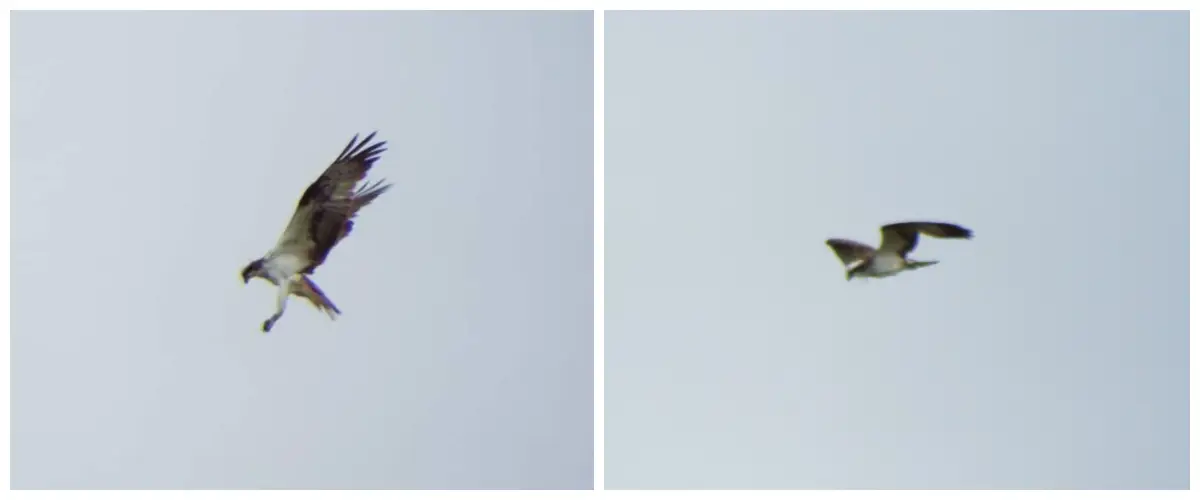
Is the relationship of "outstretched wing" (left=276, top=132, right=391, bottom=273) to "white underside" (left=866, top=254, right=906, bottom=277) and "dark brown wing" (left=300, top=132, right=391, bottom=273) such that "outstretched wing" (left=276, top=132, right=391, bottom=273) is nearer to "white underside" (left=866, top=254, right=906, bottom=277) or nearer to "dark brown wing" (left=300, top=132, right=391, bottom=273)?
"dark brown wing" (left=300, top=132, right=391, bottom=273)

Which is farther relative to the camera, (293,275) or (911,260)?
(911,260)

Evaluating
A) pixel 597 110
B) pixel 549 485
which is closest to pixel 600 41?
pixel 597 110

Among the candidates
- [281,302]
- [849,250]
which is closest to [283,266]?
[281,302]

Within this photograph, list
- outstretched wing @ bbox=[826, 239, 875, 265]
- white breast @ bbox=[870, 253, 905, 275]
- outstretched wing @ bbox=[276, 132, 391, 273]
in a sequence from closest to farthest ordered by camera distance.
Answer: outstretched wing @ bbox=[276, 132, 391, 273] < white breast @ bbox=[870, 253, 905, 275] < outstretched wing @ bbox=[826, 239, 875, 265]

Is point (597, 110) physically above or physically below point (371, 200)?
above

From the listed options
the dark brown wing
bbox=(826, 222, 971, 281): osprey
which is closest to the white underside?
bbox=(826, 222, 971, 281): osprey

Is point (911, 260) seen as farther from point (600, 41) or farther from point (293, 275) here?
point (293, 275)

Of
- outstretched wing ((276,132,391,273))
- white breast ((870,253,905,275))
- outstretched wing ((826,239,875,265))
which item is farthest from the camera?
outstretched wing ((826,239,875,265))

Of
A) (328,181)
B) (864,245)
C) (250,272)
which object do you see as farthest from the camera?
(864,245)
